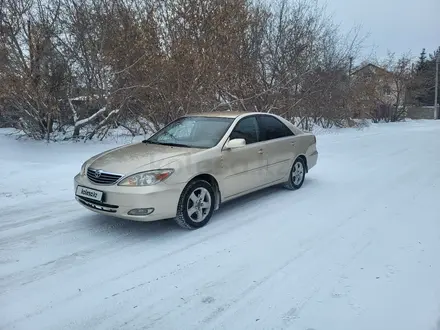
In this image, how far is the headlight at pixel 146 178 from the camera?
160 inches

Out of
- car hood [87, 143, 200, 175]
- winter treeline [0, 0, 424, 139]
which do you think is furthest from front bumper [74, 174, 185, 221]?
winter treeline [0, 0, 424, 139]

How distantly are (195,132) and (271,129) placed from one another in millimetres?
1365

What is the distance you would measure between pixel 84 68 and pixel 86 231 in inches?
339

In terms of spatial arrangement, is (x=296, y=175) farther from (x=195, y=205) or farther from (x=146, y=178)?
(x=146, y=178)

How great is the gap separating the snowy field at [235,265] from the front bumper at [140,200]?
31 centimetres

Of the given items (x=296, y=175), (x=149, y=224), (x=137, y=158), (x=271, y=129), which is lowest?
(x=149, y=224)

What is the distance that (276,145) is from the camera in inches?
231

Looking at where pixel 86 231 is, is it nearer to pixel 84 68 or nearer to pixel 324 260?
pixel 324 260

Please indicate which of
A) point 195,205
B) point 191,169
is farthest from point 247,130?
point 195,205

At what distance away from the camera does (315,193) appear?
6.17 meters

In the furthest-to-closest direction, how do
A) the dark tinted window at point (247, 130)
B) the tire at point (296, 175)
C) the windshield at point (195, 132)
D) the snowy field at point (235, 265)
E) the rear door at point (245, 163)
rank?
the tire at point (296, 175) < the dark tinted window at point (247, 130) < the windshield at point (195, 132) < the rear door at point (245, 163) < the snowy field at point (235, 265)

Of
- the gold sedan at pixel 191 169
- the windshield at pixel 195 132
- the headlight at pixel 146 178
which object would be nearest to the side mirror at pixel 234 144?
the gold sedan at pixel 191 169

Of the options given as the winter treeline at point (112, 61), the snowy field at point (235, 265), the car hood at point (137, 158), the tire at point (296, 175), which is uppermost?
the winter treeline at point (112, 61)

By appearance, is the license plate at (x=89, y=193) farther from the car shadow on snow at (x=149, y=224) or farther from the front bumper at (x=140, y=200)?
the car shadow on snow at (x=149, y=224)
